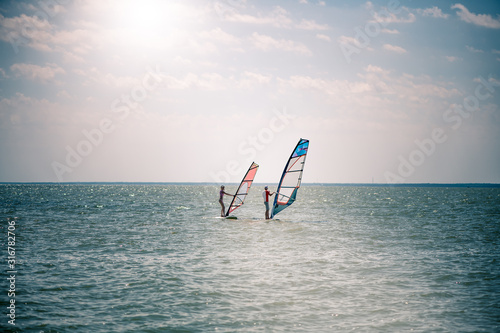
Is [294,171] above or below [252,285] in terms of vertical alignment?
above

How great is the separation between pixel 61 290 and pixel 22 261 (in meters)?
4.33

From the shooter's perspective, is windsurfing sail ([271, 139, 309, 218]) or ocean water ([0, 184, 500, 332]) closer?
ocean water ([0, 184, 500, 332])

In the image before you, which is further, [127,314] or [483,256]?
[483,256]

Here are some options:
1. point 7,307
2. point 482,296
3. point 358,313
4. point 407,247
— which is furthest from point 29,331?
point 407,247

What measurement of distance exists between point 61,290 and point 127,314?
2553 mm

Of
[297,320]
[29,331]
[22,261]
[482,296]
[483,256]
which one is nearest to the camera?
[29,331]

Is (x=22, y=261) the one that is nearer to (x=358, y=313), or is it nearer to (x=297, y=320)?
(x=297, y=320)

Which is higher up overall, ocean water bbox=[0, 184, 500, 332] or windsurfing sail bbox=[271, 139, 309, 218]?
windsurfing sail bbox=[271, 139, 309, 218]

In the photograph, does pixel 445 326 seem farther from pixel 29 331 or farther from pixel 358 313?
pixel 29 331

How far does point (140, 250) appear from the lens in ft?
50.5

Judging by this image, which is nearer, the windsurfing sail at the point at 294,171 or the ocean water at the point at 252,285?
the ocean water at the point at 252,285

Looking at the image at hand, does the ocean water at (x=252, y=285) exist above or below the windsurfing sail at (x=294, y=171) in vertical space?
below

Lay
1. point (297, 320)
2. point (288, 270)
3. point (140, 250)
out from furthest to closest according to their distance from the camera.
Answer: point (140, 250)
point (288, 270)
point (297, 320)

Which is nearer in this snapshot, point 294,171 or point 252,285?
point 252,285
